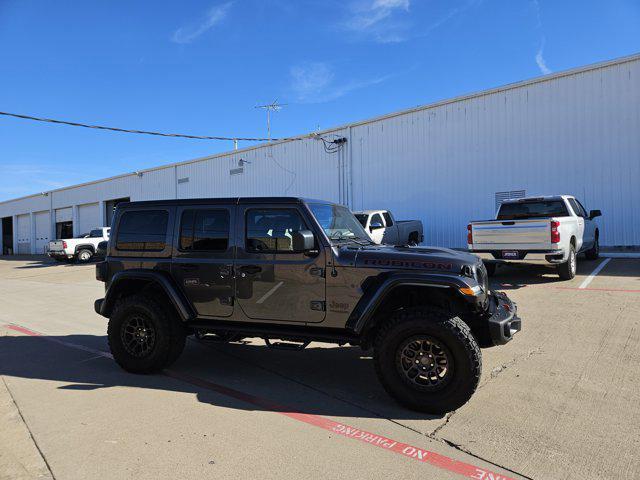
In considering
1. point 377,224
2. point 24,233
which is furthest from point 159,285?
point 24,233

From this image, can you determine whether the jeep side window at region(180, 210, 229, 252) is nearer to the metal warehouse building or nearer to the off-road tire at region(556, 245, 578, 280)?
the off-road tire at region(556, 245, 578, 280)

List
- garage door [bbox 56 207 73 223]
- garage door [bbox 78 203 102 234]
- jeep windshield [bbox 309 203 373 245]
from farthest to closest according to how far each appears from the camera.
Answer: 1. garage door [bbox 56 207 73 223]
2. garage door [bbox 78 203 102 234]
3. jeep windshield [bbox 309 203 373 245]

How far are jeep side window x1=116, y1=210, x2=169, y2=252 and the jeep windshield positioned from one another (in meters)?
1.74

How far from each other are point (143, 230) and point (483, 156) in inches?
580

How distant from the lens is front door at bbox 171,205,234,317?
14.7 feet

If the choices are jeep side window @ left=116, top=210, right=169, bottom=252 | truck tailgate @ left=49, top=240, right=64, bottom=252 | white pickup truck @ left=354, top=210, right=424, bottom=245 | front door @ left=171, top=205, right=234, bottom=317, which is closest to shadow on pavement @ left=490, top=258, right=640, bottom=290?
white pickup truck @ left=354, top=210, right=424, bottom=245

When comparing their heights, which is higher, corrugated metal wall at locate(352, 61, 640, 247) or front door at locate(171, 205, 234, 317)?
corrugated metal wall at locate(352, 61, 640, 247)

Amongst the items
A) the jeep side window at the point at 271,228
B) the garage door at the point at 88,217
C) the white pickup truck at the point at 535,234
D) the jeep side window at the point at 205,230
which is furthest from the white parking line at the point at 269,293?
the garage door at the point at 88,217

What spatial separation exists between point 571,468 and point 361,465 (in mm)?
1324

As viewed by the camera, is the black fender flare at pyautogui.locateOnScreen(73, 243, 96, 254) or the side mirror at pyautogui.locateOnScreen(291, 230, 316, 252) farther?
the black fender flare at pyautogui.locateOnScreen(73, 243, 96, 254)

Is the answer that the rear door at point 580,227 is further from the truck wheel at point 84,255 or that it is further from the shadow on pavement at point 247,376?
the truck wheel at point 84,255

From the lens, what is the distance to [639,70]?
13953mm

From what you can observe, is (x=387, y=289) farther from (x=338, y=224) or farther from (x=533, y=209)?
(x=533, y=209)

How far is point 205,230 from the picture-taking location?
15.3ft
